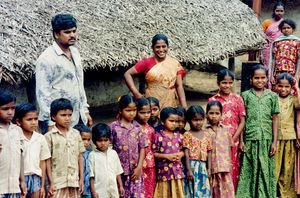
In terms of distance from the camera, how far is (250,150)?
13.7 feet

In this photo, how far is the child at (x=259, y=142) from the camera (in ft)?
13.6

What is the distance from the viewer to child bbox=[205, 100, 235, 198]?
3.87m

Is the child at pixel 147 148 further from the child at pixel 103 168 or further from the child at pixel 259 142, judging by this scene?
the child at pixel 259 142

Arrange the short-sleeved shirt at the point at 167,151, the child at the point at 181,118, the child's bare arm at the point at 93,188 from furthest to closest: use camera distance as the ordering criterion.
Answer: the child at the point at 181,118 < the short-sleeved shirt at the point at 167,151 < the child's bare arm at the point at 93,188

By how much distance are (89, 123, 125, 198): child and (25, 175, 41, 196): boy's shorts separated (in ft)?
1.73

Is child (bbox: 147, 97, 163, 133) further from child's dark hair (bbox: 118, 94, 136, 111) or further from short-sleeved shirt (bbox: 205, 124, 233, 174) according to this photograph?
short-sleeved shirt (bbox: 205, 124, 233, 174)

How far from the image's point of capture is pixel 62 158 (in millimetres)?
3121

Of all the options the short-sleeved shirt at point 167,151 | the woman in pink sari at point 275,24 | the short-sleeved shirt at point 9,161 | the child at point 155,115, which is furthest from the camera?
the woman in pink sari at point 275,24

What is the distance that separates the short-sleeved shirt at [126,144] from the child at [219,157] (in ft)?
2.83

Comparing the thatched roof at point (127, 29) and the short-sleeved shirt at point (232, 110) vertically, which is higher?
the thatched roof at point (127, 29)

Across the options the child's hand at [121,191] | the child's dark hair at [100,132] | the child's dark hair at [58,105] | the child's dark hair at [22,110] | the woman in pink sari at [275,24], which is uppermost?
the woman in pink sari at [275,24]

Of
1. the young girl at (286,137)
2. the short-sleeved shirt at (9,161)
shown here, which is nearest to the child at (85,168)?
the short-sleeved shirt at (9,161)

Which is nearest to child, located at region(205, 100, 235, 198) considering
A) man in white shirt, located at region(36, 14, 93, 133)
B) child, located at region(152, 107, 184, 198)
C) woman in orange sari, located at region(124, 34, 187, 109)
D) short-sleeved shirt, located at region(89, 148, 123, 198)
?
child, located at region(152, 107, 184, 198)

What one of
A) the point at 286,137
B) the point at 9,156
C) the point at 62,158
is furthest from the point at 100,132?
the point at 286,137
